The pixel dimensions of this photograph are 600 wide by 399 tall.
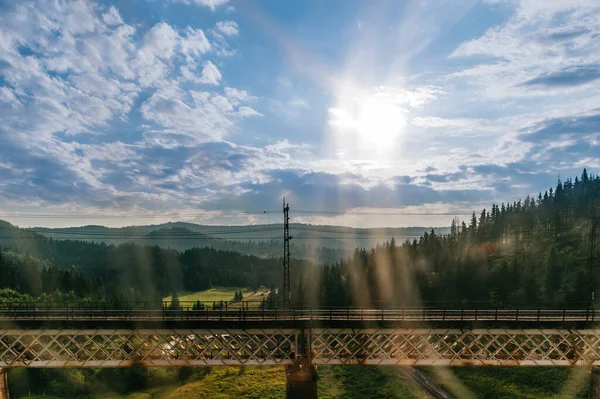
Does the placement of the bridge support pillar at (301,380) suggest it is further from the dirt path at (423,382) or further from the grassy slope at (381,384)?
the dirt path at (423,382)

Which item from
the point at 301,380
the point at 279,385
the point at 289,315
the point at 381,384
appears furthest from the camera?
the point at 381,384

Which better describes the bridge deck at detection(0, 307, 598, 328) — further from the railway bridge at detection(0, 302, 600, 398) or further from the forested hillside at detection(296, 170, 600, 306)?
the forested hillside at detection(296, 170, 600, 306)

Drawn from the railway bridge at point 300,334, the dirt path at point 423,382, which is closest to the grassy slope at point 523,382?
the dirt path at point 423,382

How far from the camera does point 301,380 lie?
96.8ft

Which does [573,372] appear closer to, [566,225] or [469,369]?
[469,369]

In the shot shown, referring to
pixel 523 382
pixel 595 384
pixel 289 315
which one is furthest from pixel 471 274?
pixel 289 315

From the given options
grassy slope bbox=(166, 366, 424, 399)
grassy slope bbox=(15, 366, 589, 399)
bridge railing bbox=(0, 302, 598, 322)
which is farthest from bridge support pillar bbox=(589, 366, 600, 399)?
grassy slope bbox=(166, 366, 424, 399)

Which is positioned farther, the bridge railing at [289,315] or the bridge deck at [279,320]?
the bridge railing at [289,315]

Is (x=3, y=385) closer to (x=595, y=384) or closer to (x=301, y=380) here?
(x=301, y=380)

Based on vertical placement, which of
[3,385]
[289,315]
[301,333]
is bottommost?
[3,385]

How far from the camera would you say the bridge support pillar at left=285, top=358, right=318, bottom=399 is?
2914 cm

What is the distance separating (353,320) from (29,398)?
57.5 meters

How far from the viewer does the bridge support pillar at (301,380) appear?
2914 cm

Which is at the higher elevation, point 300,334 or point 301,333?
point 301,333
